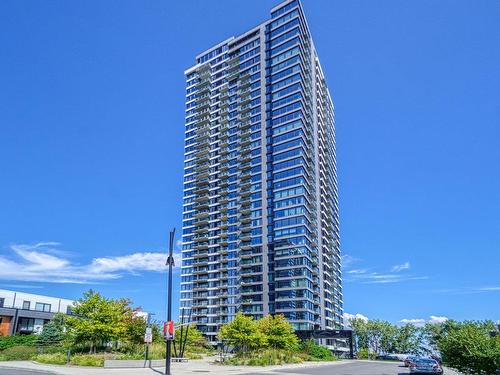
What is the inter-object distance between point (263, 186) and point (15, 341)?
69.3 m

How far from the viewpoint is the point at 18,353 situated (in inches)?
1580

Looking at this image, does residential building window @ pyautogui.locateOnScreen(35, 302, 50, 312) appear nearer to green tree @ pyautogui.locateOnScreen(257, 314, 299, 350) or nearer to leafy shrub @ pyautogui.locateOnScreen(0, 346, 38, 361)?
leafy shrub @ pyautogui.locateOnScreen(0, 346, 38, 361)

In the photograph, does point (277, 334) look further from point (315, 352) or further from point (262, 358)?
point (315, 352)

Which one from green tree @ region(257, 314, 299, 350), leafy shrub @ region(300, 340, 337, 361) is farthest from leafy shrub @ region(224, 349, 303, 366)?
leafy shrub @ region(300, 340, 337, 361)

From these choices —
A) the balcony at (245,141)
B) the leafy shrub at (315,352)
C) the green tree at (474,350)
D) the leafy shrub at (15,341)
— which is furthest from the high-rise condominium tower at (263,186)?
the green tree at (474,350)

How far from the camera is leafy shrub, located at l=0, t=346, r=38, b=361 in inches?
1529

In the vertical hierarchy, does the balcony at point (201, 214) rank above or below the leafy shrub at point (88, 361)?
above

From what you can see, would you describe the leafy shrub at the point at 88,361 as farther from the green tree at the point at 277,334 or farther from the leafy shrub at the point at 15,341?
the green tree at the point at 277,334

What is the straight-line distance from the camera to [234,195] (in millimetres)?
115125

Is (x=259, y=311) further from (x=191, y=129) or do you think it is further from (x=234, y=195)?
(x=191, y=129)

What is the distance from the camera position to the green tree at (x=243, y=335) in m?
42.5

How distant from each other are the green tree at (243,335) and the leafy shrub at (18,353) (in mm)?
18203

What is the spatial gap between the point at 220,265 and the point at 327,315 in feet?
99.5

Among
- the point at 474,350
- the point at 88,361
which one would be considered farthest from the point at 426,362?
the point at 88,361
